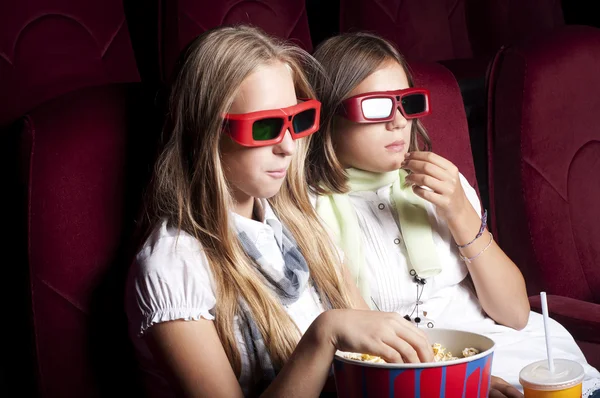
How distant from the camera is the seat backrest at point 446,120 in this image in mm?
1651

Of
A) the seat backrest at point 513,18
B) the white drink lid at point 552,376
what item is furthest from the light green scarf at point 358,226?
the seat backrest at point 513,18

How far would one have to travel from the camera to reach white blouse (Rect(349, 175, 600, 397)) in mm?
1414

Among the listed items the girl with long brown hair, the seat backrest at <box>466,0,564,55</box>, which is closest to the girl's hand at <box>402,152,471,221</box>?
the girl with long brown hair

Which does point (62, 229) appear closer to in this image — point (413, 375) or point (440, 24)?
point (413, 375)

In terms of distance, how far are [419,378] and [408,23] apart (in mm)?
1543

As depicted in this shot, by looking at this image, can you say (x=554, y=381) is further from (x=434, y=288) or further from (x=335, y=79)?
(x=335, y=79)

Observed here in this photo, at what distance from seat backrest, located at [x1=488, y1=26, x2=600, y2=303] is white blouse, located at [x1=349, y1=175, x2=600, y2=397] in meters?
0.25

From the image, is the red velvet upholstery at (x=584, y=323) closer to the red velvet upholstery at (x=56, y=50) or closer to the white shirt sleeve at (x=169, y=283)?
the white shirt sleeve at (x=169, y=283)

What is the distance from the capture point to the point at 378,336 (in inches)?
37.7

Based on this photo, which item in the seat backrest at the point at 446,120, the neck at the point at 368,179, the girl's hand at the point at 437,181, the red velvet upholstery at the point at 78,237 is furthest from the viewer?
the seat backrest at the point at 446,120

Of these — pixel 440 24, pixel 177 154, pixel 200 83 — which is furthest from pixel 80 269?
pixel 440 24

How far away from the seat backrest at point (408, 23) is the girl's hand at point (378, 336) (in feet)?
4.27

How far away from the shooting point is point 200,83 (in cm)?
117

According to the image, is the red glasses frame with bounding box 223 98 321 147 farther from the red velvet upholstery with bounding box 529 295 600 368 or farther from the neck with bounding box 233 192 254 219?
the red velvet upholstery with bounding box 529 295 600 368
